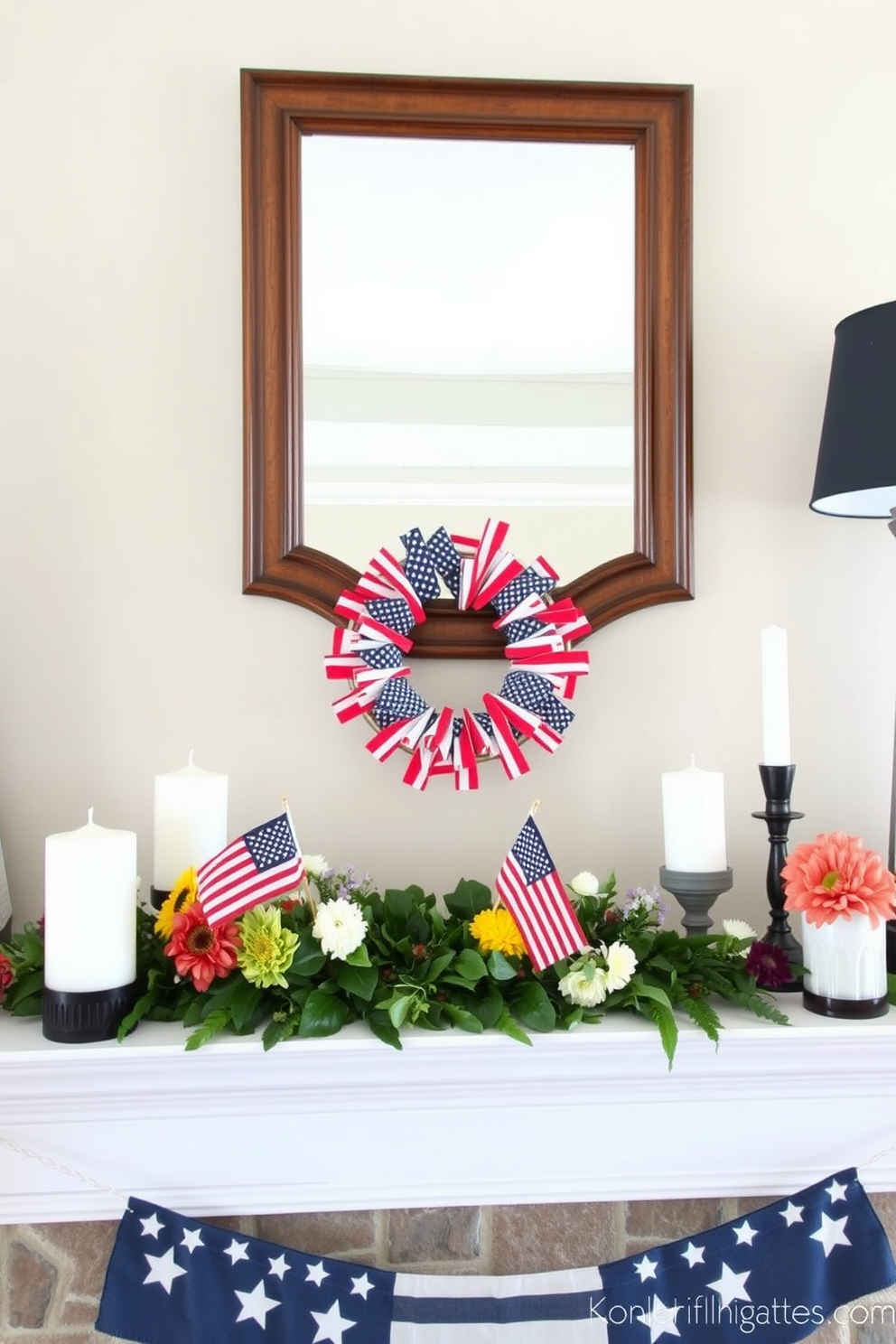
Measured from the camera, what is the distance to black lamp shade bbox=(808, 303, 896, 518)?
52.2 inches

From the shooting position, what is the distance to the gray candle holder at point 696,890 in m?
1.34

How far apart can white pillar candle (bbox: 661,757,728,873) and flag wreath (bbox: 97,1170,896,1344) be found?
1.47 ft

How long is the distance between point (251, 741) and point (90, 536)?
401mm

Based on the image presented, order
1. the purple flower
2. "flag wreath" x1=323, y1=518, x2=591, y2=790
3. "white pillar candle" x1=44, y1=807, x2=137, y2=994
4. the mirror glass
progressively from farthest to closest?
the mirror glass
"flag wreath" x1=323, y1=518, x2=591, y2=790
the purple flower
"white pillar candle" x1=44, y1=807, x2=137, y2=994

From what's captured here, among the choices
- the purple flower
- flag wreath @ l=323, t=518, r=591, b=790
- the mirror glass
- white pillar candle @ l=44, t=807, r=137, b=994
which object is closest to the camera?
white pillar candle @ l=44, t=807, r=137, b=994

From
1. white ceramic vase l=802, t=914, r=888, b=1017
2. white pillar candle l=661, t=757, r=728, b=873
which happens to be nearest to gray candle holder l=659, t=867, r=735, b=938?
white pillar candle l=661, t=757, r=728, b=873

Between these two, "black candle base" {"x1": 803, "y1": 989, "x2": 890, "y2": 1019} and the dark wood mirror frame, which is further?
the dark wood mirror frame

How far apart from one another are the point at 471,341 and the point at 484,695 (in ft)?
1.86

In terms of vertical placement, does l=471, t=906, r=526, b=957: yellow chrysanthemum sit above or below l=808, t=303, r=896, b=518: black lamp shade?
below

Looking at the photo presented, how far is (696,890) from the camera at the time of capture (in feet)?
4.38

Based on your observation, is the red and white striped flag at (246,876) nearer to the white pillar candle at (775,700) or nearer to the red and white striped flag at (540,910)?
the red and white striped flag at (540,910)

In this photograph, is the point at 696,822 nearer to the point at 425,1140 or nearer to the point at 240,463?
the point at 425,1140

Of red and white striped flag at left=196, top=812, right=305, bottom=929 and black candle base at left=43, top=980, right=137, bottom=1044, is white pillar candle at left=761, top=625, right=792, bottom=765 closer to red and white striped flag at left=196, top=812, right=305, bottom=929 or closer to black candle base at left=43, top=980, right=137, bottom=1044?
red and white striped flag at left=196, top=812, right=305, bottom=929

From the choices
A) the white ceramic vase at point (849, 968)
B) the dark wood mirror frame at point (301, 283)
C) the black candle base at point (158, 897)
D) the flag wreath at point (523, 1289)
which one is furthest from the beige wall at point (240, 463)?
the flag wreath at point (523, 1289)
